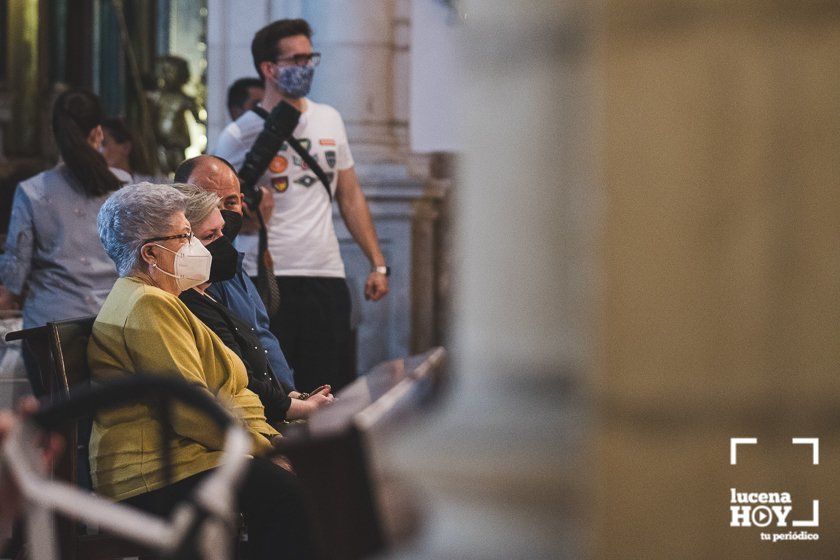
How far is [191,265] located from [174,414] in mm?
593

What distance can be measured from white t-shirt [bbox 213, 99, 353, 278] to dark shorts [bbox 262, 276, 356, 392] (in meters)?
0.06

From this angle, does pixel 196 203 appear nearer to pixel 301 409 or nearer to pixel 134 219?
pixel 134 219

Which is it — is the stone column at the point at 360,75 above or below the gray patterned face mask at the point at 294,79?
above

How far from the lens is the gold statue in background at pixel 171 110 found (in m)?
10.6

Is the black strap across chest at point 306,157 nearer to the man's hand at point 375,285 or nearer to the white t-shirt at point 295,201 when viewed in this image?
the white t-shirt at point 295,201

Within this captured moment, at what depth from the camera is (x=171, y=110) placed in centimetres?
1073

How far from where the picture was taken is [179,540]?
1516 mm

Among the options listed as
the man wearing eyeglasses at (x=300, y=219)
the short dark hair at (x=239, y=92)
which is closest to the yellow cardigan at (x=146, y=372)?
the man wearing eyeglasses at (x=300, y=219)

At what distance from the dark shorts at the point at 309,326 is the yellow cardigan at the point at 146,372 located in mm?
1769

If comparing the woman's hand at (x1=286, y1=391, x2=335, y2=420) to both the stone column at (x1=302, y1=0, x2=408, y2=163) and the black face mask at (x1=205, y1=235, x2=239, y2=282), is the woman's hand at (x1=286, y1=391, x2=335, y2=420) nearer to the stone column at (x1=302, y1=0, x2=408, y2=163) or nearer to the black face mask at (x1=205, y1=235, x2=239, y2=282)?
the black face mask at (x1=205, y1=235, x2=239, y2=282)

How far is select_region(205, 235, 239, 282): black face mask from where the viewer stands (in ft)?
13.6

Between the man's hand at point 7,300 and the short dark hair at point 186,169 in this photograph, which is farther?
the man's hand at point 7,300

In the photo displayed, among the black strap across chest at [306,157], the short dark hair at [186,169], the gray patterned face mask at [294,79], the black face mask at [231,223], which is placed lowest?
the black face mask at [231,223]

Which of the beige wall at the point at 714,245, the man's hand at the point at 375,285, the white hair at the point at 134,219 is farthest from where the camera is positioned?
the man's hand at the point at 375,285
